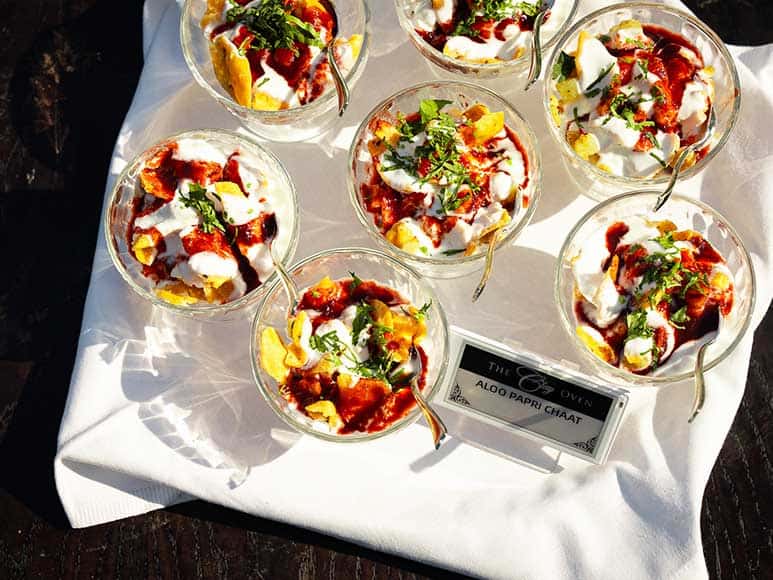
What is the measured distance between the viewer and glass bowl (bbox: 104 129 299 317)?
302 centimetres

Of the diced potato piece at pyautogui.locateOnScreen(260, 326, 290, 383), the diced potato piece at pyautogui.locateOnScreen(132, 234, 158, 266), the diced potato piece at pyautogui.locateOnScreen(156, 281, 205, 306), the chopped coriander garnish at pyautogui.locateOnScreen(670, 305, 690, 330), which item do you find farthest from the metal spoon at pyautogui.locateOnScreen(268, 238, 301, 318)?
the chopped coriander garnish at pyautogui.locateOnScreen(670, 305, 690, 330)

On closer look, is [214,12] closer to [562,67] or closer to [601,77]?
[562,67]

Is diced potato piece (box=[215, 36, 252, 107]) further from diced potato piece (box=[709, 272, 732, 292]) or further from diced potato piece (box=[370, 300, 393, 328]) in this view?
diced potato piece (box=[709, 272, 732, 292])

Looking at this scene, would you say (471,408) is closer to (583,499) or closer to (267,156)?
(583,499)

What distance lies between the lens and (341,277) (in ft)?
10.4

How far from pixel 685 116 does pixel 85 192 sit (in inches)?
103

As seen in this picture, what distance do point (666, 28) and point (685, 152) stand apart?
0.70 meters

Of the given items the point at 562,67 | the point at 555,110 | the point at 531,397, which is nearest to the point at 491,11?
the point at 562,67

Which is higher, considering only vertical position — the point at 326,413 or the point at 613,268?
the point at 613,268

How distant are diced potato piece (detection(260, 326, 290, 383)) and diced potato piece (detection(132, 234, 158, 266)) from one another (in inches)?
21.1

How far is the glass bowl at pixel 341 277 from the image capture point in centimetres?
289

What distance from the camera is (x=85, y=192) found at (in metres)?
3.56

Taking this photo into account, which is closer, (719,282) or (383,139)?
(719,282)

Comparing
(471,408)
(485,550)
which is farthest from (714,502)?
(471,408)
